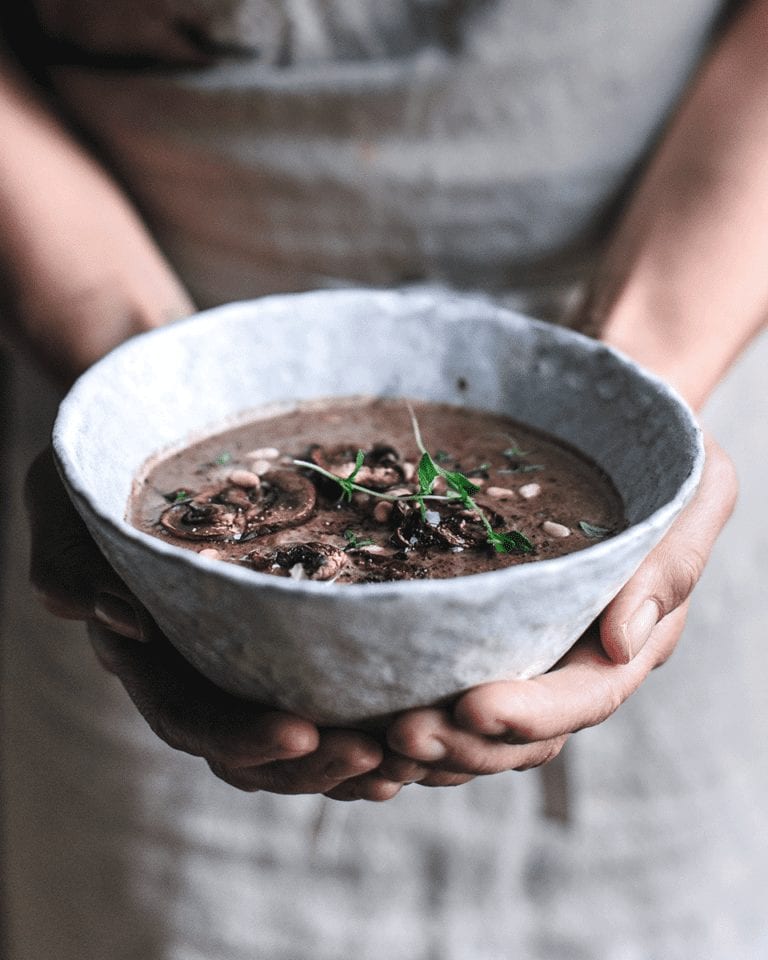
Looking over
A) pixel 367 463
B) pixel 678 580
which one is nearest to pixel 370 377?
pixel 367 463

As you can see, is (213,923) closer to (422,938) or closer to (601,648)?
(422,938)

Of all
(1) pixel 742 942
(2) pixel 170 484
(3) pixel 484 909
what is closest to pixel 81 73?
(2) pixel 170 484

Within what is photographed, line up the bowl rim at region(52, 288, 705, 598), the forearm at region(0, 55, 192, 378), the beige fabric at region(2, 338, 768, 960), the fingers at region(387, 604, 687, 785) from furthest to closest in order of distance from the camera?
1. the beige fabric at region(2, 338, 768, 960)
2. the forearm at region(0, 55, 192, 378)
3. the fingers at region(387, 604, 687, 785)
4. the bowl rim at region(52, 288, 705, 598)

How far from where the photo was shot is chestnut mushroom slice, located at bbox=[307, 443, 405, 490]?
1198 millimetres

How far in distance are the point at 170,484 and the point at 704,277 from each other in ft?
2.69

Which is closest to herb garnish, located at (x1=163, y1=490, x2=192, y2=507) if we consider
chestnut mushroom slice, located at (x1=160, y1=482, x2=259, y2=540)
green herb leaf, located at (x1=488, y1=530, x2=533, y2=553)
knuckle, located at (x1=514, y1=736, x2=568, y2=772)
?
chestnut mushroom slice, located at (x1=160, y1=482, x2=259, y2=540)

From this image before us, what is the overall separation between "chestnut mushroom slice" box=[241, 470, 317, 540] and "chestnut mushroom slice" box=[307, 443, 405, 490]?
41 millimetres

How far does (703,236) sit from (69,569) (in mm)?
1002

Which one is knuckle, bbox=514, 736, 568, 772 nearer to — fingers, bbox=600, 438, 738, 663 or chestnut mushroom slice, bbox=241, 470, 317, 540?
fingers, bbox=600, 438, 738, 663

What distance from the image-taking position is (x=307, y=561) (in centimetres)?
103

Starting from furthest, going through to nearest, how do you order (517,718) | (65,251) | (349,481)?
(65,251)
(349,481)
(517,718)

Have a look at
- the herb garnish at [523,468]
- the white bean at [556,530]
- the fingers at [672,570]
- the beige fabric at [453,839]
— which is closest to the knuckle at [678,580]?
the fingers at [672,570]

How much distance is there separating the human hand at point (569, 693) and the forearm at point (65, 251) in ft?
2.46

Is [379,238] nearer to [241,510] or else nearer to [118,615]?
[241,510]
